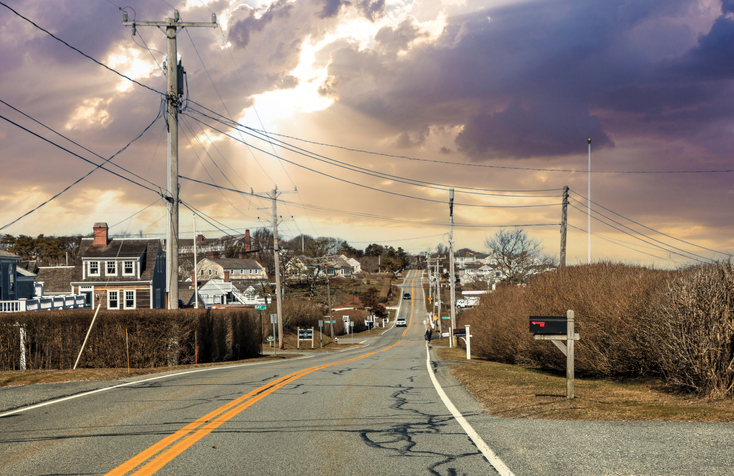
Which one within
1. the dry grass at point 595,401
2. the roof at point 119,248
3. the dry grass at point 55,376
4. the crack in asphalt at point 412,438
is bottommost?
the dry grass at point 55,376

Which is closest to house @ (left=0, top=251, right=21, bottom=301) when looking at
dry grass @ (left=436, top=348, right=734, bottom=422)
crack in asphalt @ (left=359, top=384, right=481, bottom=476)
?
dry grass @ (left=436, top=348, right=734, bottom=422)

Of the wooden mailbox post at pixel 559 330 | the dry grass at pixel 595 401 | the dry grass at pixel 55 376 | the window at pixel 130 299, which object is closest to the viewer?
the dry grass at pixel 595 401

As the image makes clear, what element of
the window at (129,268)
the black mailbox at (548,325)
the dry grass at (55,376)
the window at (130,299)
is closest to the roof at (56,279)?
the window at (129,268)

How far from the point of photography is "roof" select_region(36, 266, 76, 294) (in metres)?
54.5

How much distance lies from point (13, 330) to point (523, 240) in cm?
6045

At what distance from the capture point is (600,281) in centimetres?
1658

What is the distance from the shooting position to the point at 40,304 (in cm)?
2875

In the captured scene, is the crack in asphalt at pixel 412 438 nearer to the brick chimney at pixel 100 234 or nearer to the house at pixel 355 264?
the brick chimney at pixel 100 234

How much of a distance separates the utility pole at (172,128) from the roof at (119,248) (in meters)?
28.8

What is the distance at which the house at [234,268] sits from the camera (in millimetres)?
125500

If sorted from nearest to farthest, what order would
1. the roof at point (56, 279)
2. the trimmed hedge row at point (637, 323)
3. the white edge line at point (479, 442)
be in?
the white edge line at point (479, 442)
the trimmed hedge row at point (637, 323)
the roof at point (56, 279)

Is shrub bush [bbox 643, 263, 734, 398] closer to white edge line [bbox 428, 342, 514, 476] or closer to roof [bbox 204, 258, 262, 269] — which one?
white edge line [bbox 428, 342, 514, 476]

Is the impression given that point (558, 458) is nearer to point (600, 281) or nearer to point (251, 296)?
point (600, 281)

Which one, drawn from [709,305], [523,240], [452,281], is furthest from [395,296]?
[709,305]
